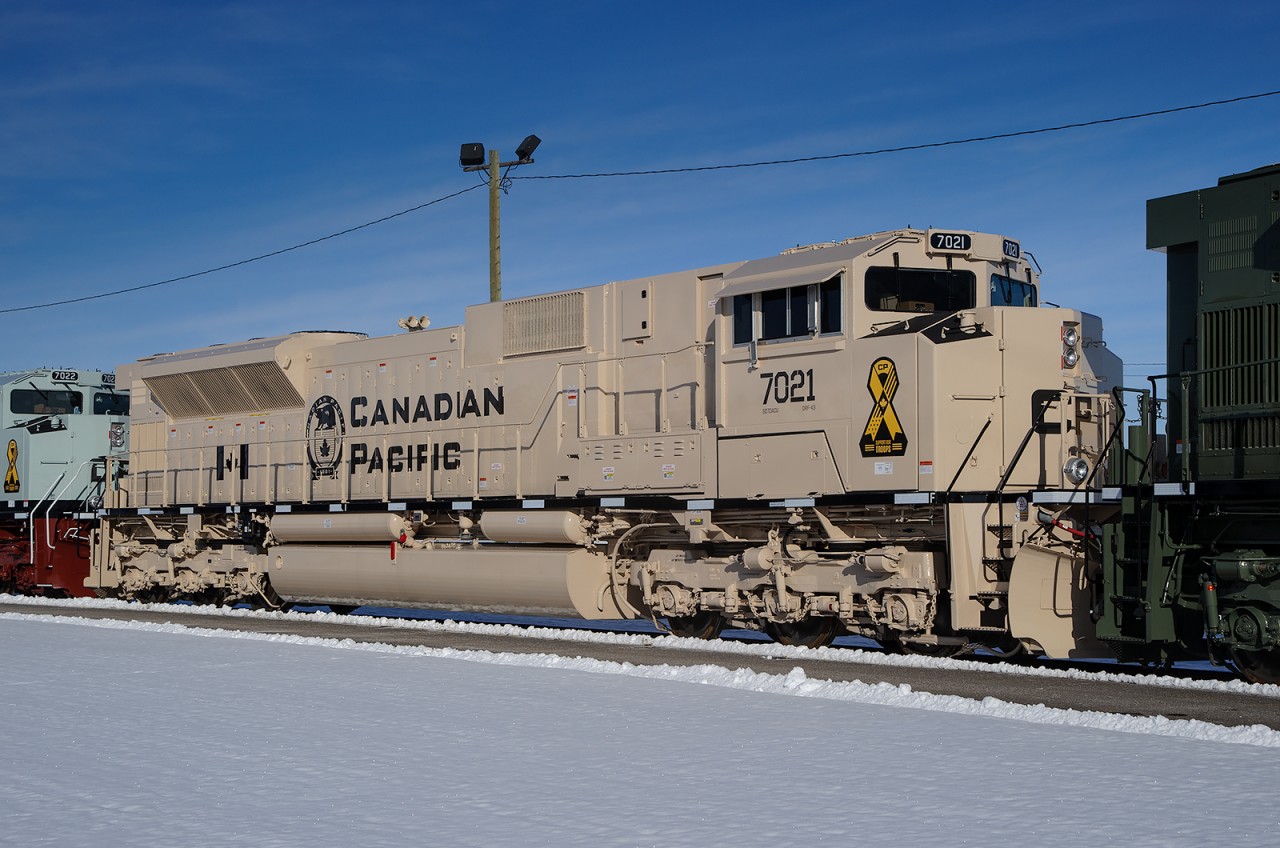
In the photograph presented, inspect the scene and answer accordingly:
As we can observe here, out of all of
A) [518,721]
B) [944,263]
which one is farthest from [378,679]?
[944,263]

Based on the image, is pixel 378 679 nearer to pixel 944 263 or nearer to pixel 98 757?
pixel 98 757

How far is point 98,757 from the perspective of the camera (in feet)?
25.0

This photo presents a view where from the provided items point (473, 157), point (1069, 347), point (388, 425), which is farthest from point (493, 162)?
point (1069, 347)

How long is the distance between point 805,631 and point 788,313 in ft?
10.5

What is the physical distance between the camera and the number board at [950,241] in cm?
1289

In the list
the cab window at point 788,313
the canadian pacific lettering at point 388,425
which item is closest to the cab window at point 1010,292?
the cab window at point 788,313

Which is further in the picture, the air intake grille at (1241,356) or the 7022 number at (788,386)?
the 7022 number at (788,386)

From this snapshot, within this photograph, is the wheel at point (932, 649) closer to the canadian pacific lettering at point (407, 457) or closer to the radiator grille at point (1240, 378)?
the radiator grille at point (1240, 378)

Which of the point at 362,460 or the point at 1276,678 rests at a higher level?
the point at 362,460

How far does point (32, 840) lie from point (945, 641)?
28.2 ft

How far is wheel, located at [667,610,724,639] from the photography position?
14.3m

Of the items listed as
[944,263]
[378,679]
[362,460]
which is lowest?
[378,679]

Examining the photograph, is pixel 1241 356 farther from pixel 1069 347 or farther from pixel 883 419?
pixel 883 419

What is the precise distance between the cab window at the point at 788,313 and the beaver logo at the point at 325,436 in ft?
23.9
